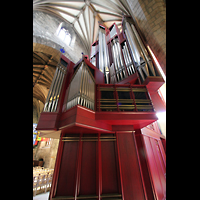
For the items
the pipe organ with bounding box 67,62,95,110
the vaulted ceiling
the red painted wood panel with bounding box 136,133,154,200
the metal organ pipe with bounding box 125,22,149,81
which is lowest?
the red painted wood panel with bounding box 136,133,154,200

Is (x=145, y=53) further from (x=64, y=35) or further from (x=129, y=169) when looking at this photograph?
(x=64, y=35)

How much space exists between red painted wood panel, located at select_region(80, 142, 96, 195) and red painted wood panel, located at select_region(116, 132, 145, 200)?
923 mm

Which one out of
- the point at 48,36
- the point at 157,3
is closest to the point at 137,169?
the point at 157,3

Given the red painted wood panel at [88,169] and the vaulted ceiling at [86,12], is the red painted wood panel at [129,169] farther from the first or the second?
the vaulted ceiling at [86,12]

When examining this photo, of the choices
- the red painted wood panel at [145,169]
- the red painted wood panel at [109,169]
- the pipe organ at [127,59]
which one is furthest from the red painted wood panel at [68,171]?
the pipe organ at [127,59]

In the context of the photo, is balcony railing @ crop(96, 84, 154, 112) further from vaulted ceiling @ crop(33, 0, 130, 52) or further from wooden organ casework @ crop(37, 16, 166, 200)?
vaulted ceiling @ crop(33, 0, 130, 52)

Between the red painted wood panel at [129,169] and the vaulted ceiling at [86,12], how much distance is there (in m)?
11.9

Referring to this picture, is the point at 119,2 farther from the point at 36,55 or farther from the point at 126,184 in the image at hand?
the point at 126,184

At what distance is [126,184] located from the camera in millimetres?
3176

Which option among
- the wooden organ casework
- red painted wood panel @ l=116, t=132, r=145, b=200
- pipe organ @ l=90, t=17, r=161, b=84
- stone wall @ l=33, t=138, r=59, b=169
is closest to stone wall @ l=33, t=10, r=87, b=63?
pipe organ @ l=90, t=17, r=161, b=84

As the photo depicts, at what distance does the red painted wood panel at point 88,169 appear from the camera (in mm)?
3090

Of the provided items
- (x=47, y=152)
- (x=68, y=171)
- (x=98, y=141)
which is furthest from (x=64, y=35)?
(x=47, y=152)

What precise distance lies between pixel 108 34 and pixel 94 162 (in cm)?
1024

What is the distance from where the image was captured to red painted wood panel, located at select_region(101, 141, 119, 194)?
3150 millimetres
